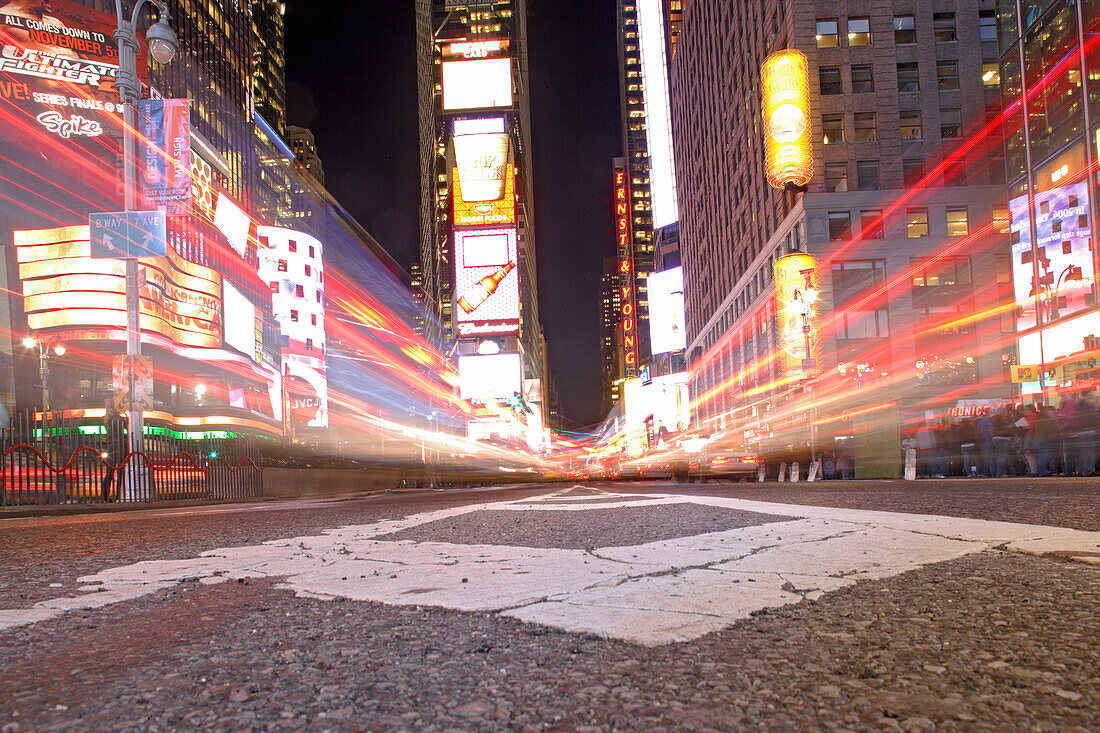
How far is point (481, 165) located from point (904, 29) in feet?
163

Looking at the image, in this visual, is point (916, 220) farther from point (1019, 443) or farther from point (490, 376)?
point (490, 376)

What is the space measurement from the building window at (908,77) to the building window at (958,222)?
7.07 meters

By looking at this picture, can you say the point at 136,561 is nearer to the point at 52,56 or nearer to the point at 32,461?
the point at 32,461

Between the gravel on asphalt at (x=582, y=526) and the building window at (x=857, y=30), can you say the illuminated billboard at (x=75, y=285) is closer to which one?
the building window at (x=857, y=30)

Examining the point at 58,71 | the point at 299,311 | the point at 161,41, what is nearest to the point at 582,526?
the point at 161,41

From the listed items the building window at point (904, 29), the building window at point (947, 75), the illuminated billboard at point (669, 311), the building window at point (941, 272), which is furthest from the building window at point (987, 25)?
the illuminated billboard at point (669, 311)

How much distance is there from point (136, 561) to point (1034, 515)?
5912 mm

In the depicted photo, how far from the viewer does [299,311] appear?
3479 inches

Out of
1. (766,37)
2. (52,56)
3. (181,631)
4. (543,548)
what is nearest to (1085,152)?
(766,37)

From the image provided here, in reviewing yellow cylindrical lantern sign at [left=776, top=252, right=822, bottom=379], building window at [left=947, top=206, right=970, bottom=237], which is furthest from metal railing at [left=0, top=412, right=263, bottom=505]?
building window at [left=947, top=206, right=970, bottom=237]

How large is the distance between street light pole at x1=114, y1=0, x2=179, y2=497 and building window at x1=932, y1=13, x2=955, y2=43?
37822mm

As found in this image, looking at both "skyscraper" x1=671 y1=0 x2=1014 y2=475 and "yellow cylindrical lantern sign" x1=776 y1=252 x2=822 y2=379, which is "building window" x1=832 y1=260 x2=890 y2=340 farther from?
"yellow cylindrical lantern sign" x1=776 y1=252 x2=822 y2=379

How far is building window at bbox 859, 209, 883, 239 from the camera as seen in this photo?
36.4 m

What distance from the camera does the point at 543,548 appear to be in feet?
13.5
